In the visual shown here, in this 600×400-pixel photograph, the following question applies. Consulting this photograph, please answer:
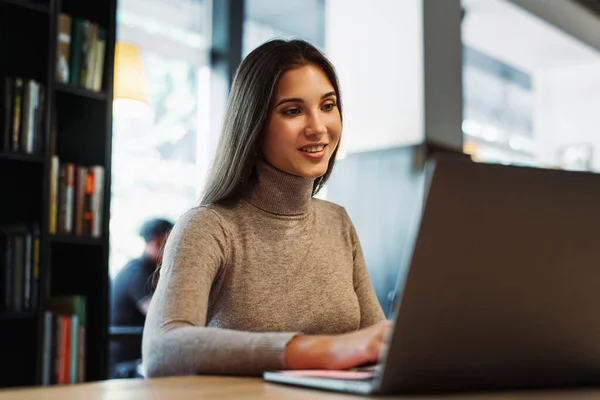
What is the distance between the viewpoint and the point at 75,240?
2723 millimetres

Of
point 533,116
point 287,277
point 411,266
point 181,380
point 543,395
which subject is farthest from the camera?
point 533,116

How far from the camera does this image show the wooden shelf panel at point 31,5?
2.55 metres

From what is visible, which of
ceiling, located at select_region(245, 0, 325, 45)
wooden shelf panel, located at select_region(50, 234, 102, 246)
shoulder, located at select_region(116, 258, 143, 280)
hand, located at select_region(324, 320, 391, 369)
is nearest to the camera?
hand, located at select_region(324, 320, 391, 369)

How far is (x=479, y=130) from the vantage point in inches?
300

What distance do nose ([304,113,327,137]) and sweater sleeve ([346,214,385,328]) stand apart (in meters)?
0.33

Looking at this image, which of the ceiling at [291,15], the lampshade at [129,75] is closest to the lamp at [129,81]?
the lampshade at [129,75]

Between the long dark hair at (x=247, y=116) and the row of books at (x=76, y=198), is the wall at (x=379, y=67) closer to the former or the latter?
the row of books at (x=76, y=198)

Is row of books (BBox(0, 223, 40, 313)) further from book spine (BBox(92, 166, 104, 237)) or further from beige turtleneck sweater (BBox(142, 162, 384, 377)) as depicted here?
beige turtleneck sweater (BBox(142, 162, 384, 377))

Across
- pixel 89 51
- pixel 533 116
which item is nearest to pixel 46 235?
pixel 89 51

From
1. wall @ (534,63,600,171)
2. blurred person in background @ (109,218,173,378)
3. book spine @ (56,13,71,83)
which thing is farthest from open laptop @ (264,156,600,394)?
wall @ (534,63,600,171)

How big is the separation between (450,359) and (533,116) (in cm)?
783

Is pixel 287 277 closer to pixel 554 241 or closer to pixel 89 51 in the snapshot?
pixel 554 241

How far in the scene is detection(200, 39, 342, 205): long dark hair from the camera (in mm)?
1517

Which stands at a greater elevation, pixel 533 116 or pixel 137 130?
pixel 533 116
